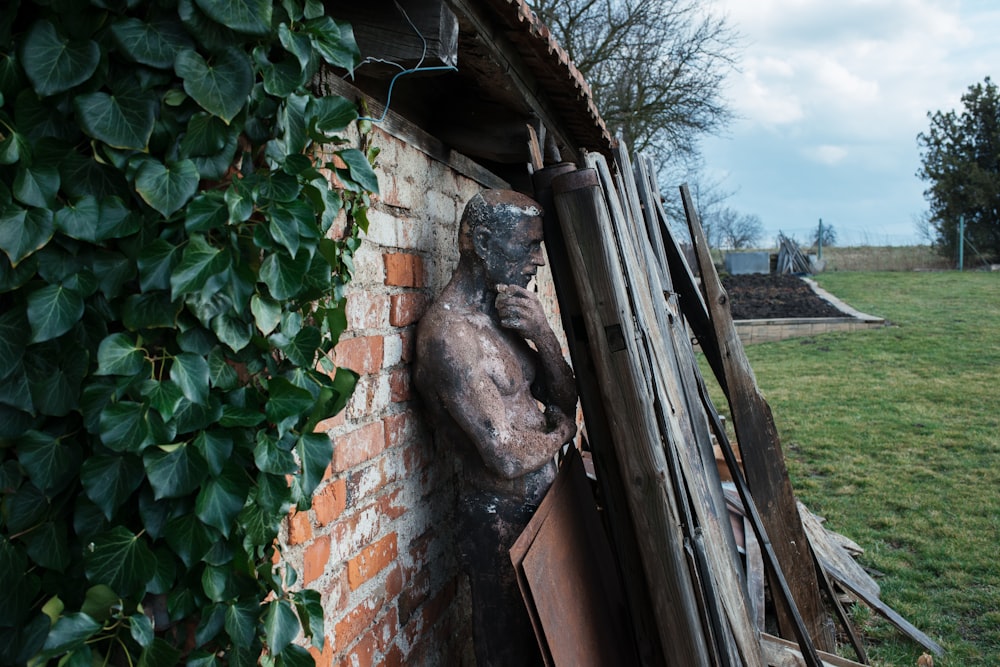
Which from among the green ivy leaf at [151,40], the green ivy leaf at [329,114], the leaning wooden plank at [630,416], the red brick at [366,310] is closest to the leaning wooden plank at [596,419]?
the leaning wooden plank at [630,416]

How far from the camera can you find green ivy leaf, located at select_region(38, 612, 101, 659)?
1.35m

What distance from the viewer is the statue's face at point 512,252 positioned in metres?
2.36

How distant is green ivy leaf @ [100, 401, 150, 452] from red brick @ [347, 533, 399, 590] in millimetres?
809

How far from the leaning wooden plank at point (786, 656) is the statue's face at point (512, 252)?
185 centimetres

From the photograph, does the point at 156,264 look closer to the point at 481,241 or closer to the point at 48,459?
the point at 48,459

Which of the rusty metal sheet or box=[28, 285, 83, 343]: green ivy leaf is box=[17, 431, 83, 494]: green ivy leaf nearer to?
box=[28, 285, 83, 343]: green ivy leaf

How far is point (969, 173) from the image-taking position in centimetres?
2234

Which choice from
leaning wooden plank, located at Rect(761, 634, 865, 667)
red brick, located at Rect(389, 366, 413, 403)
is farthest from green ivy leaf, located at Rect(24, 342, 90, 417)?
leaning wooden plank, located at Rect(761, 634, 865, 667)

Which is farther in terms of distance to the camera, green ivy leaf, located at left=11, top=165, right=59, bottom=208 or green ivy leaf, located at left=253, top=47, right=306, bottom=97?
green ivy leaf, located at left=253, top=47, right=306, bottom=97

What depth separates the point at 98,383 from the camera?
4.55 feet

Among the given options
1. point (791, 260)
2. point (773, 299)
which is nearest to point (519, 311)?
point (773, 299)

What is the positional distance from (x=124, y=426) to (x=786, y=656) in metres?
2.77

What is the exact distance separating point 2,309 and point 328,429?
30.6 inches

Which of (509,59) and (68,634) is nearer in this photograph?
(68,634)
